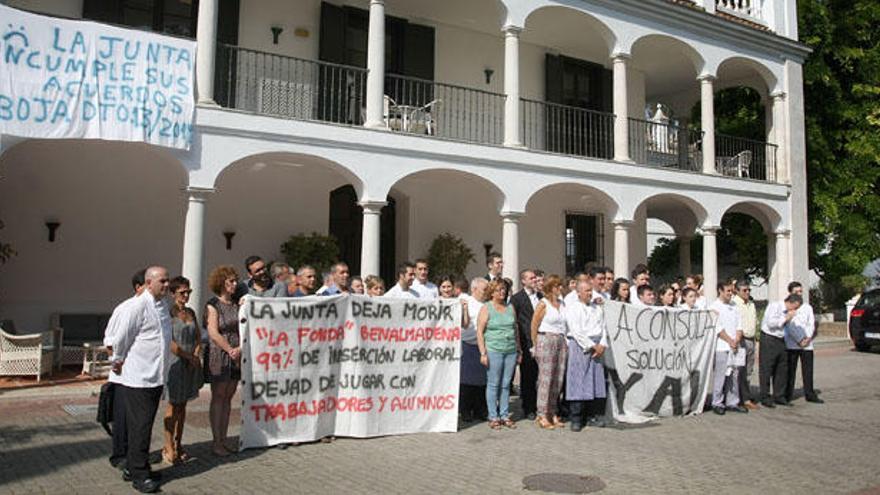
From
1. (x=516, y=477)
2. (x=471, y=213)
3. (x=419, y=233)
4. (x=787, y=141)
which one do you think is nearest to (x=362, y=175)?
(x=419, y=233)

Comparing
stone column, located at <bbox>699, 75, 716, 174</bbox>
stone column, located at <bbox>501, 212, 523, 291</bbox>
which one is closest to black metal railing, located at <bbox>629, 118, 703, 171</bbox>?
stone column, located at <bbox>699, 75, 716, 174</bbox>

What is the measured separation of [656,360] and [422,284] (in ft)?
10.4

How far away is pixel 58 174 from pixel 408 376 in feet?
28.5

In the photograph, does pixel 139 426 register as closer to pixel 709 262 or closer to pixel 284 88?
pixel 284 88

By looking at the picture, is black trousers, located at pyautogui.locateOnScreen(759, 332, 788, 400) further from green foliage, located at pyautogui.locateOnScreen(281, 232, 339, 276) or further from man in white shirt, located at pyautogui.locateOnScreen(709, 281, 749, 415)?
green foliage, located at pyautogui.locateOnScreen(281, 232, 339, 276)

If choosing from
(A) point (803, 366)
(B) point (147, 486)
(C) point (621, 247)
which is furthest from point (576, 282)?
(C) point (621, 247)

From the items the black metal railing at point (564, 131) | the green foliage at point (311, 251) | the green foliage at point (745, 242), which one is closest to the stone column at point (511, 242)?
the black metal railing at point (564, 131)

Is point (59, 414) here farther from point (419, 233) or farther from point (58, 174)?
point (419, 233)

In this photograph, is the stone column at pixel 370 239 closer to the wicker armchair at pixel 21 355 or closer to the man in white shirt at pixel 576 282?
the man in white shirt at pixel 576 282

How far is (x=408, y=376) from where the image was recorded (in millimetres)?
7504

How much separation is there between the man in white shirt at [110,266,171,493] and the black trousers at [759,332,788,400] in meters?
8.05

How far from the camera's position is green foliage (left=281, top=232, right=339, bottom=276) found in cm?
1358

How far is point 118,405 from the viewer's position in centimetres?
562

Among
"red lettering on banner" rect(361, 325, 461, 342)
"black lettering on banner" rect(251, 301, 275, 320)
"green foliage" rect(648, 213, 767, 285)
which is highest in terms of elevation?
"green foliage" rect(648, 213, 767, 285)
